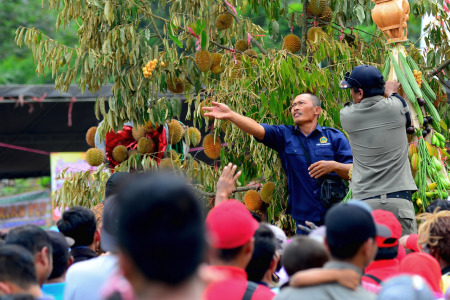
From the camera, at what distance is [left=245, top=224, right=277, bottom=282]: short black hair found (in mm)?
3242

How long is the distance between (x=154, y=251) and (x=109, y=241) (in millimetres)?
1837

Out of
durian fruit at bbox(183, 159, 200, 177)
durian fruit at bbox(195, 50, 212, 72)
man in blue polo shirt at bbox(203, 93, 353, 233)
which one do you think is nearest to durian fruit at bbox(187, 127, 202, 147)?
durian fruit at bbox(183, 159, 200, 177)

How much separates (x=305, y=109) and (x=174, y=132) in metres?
1.69

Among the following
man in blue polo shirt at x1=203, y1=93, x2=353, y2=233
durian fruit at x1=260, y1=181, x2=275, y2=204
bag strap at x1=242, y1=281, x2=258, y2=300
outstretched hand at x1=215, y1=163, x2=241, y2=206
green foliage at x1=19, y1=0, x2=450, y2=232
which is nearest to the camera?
bag strap at x1=242, y1=281, x2=258, y2=300

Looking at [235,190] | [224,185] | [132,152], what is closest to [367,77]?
[224,185]

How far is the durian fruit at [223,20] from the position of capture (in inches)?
258

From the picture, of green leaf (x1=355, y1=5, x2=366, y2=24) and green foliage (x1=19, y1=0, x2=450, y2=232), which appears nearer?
green foliage (x1=19, y1=0, x2=450, y2=232)

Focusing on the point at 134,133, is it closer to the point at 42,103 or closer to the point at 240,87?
the point at 240,87

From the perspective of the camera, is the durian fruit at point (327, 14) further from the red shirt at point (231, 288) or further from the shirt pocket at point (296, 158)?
the red shirt at point (231, 288)

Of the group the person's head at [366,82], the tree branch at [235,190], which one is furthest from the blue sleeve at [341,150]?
the tree branch at [235,190]

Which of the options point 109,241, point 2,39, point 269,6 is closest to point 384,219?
point 109,241

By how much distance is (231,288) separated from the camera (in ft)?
9.43

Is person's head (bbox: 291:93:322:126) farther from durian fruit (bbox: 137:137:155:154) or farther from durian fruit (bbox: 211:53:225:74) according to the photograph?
durian fruit (bbox: 137:137:155:154)

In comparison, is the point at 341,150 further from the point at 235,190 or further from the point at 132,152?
the point at 132,152
